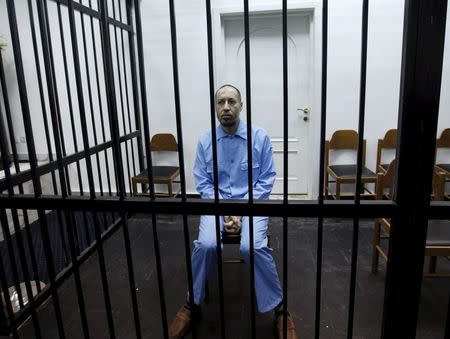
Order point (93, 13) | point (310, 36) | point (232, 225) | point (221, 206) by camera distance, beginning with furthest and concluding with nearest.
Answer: point (310, 36), point (93, 13), point (232, 225), point (221, 206)

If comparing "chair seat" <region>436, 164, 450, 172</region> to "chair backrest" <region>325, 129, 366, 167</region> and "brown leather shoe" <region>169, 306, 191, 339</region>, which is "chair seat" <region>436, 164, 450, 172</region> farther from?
"brown leather shoe" <region>169, 306, 191, 339</region>

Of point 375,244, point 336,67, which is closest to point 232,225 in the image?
point 375,244

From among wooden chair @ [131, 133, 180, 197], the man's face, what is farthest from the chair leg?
wooden chair @ [131, 133, 180, 197]

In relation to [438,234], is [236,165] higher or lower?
higher

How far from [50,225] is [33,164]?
2544 mm

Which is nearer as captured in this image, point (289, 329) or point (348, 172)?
point (289, 329)

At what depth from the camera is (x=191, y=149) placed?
3.72m

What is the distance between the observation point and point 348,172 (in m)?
3.22

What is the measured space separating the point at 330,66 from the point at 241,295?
237 centimetres

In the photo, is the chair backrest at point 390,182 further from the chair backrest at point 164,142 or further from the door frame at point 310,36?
the chair backrest at point 164,142

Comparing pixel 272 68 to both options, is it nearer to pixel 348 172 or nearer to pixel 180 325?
pixel 348 172

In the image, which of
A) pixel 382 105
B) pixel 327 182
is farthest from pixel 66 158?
pixel 382 105

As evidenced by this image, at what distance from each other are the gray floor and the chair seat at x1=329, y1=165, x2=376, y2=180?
1.77ft

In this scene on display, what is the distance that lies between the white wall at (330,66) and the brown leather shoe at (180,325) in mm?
2073
